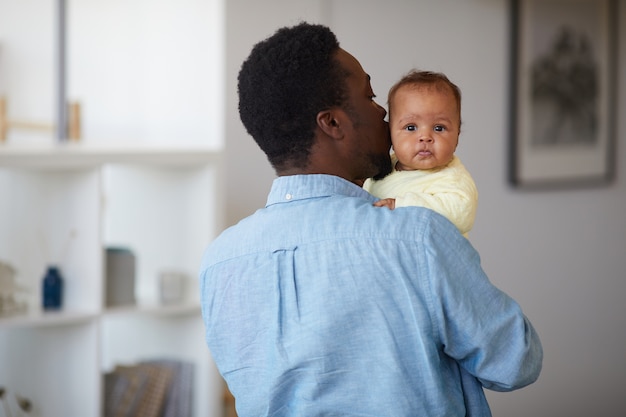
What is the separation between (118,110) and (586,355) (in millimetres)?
2226

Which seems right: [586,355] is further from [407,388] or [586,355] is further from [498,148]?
[407,388]

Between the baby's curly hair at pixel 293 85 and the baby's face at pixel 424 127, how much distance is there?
0.15 meters

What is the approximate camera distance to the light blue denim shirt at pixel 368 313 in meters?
1.02

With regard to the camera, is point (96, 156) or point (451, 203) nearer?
point (451, 203)

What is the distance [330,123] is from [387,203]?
13 centimetres

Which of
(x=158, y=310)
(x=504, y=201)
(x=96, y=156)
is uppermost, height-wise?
(x=96, y=156)

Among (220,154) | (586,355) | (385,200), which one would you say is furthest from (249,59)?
(586,355)

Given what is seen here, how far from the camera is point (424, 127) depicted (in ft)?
4.00

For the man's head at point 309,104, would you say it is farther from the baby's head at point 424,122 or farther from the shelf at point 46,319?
the shelf at point 46,319

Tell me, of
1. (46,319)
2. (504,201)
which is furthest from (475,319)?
(504,201)

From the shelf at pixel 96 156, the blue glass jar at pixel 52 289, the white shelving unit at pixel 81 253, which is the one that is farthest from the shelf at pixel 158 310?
the shelf at pixel 96 156

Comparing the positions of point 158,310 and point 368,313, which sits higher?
point 368,313

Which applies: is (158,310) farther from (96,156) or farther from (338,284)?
(338,284)

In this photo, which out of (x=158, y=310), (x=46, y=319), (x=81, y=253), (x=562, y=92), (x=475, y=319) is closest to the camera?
(x=475, y=319)
